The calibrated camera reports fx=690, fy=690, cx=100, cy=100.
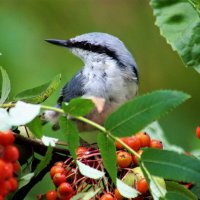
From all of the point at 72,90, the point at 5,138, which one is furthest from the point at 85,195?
the point at 72,90

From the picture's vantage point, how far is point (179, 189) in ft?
6.30

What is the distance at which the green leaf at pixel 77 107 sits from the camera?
1729mm

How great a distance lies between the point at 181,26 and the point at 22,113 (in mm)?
901

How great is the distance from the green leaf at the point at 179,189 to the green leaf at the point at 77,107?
36cm

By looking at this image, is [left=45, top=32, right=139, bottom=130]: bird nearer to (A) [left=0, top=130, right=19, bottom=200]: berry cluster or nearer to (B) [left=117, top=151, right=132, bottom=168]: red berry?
(B) [left=117, top=151, right=132, bottom=168]: red berry

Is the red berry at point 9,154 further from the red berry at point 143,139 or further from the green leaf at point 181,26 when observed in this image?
the green leaf at point 181,26

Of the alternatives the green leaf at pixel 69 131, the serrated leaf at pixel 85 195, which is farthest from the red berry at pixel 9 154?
the serrated leaf at pixel 85 195

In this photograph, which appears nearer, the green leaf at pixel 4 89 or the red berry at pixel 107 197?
the red berry at pixel 107 197

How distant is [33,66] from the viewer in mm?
4398

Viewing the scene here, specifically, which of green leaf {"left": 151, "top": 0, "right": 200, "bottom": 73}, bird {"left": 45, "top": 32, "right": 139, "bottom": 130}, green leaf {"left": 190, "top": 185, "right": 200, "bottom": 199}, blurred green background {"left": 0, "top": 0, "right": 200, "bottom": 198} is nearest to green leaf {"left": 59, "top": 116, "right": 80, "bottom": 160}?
green leaf {"left": 190, "top": 185, "right": 200, "bottom": 199}

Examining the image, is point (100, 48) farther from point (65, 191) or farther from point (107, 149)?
point (107, 149)

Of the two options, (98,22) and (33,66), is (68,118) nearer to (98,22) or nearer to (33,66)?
(33,66)

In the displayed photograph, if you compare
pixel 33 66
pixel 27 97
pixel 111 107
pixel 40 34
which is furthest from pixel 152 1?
pixel 40 34

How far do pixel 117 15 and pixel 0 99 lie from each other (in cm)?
333
